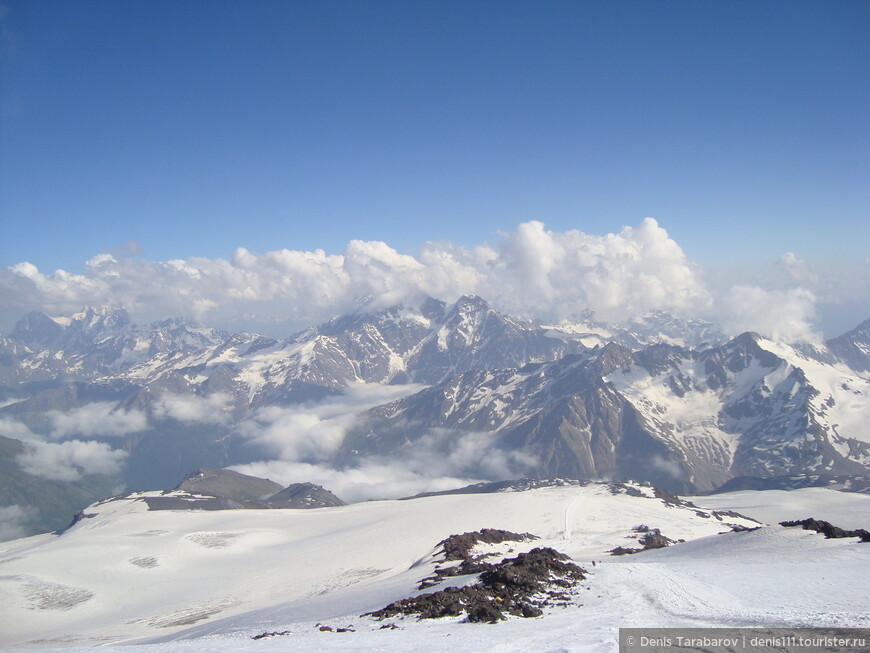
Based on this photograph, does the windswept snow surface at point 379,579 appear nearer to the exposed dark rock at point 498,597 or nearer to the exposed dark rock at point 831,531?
the exposed dark rock at point 498,597

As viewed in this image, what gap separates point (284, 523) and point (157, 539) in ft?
101

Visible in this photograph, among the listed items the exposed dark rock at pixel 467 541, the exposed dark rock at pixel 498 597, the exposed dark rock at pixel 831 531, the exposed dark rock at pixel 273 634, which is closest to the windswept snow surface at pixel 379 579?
the exposed dark rock at pixel 273 634

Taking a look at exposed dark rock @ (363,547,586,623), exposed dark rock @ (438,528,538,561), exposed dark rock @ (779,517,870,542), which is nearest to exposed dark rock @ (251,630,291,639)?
exposed dark rock @ (363,547,586,623)

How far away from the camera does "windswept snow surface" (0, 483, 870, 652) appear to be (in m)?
21.8

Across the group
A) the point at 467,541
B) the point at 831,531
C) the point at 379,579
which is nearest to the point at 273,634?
the point at 379,579

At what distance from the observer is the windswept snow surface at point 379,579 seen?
2180 cm

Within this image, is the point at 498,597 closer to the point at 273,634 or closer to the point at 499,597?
the point at 499,597

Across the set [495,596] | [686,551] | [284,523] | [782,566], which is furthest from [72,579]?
[782,566]

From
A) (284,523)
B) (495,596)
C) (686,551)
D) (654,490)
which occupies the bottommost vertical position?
(654,490)

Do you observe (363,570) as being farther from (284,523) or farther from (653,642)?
(284,523)

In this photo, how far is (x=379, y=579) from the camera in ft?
178

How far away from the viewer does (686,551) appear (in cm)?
4347

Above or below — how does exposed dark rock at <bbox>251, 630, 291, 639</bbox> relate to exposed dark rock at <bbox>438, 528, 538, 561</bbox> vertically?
above

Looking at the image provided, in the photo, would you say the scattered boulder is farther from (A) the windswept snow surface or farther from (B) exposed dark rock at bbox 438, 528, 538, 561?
(B) exposed dark rock at bbox 438, 528, 538, 561
